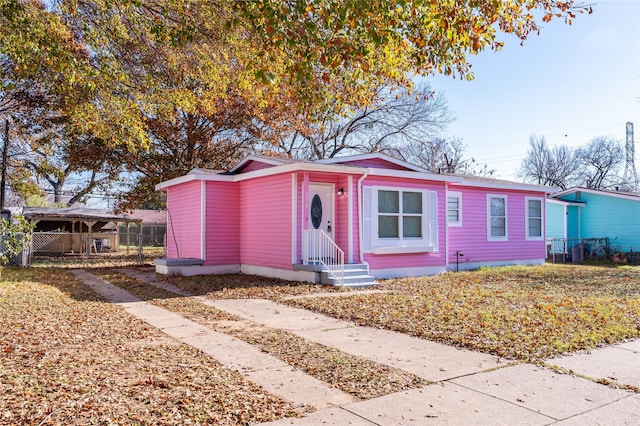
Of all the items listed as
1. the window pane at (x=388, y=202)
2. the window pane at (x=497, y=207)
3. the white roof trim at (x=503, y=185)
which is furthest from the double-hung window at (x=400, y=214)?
the window pane at (x=497, y=207)

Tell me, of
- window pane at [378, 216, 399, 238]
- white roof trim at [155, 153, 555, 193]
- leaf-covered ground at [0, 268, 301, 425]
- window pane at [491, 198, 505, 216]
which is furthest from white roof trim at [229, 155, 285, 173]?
window pane at [491, 198, 505, 216]

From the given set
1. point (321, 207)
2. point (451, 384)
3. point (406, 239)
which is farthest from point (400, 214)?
point (451, 384)

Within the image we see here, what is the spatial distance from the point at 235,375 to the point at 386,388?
1.30 metres

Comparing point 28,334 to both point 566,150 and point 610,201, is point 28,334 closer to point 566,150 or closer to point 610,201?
point 610,201

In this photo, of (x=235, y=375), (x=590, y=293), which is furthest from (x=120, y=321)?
Answer: (x=590, y=293)

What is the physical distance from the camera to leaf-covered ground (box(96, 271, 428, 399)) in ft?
13.0

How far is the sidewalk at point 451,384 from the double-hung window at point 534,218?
1146cm

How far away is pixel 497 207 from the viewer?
607 inches

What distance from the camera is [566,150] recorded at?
4303 cm

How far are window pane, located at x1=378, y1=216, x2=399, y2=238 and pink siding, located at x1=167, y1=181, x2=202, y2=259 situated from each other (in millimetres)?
4928

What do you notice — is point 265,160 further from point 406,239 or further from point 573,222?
point 573,222

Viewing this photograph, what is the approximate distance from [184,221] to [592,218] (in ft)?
55.8

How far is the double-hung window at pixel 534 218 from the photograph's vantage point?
16.2m

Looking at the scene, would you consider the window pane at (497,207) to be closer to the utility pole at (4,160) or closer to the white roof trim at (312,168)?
the white roof trim at (312,168)
